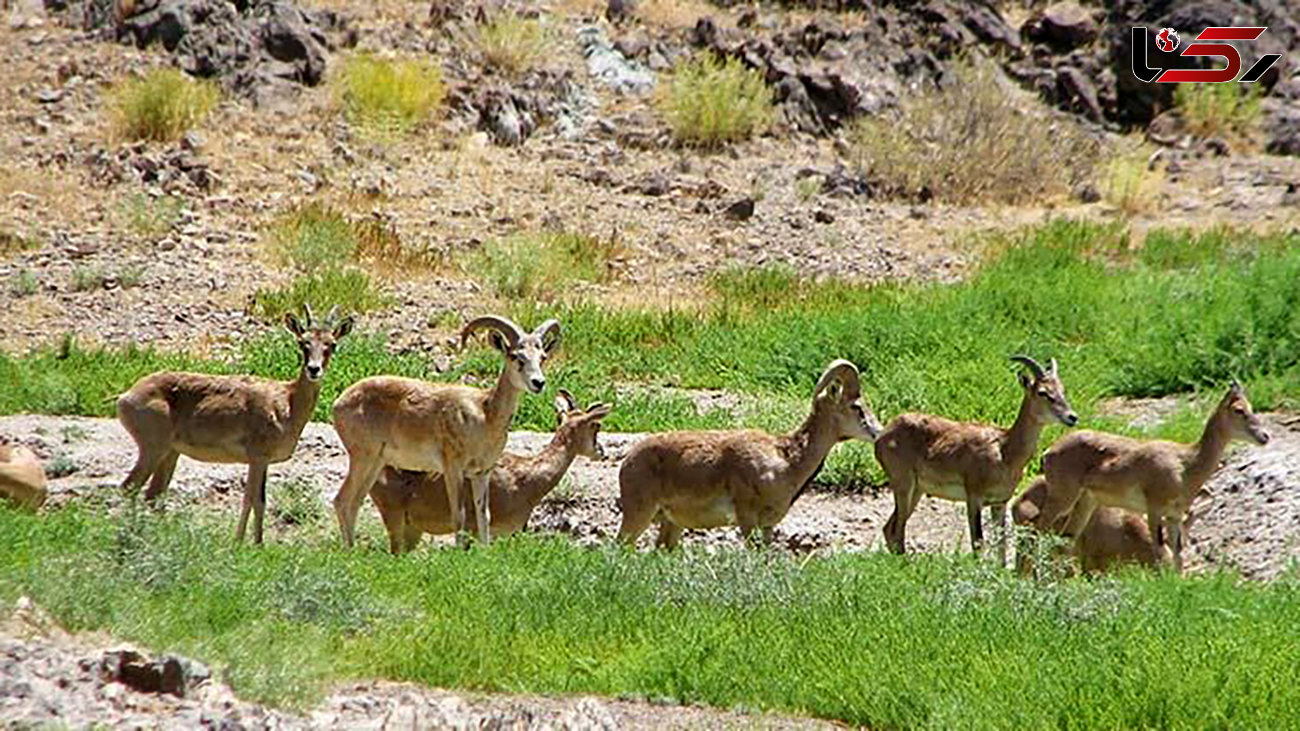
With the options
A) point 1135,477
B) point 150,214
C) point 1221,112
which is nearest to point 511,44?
point 150,214

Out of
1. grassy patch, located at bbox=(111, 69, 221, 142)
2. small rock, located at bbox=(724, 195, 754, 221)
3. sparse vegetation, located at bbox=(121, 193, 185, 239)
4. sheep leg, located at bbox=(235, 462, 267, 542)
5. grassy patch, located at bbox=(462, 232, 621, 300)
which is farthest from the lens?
grassy patch, located at bbox=(111, 69, 221, 142)

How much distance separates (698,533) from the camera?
1986 centimetres

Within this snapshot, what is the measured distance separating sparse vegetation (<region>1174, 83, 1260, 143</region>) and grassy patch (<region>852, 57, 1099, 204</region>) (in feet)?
9.34

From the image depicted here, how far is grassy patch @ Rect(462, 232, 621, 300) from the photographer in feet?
93.9

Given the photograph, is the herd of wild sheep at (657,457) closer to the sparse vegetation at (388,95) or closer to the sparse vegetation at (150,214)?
the sparse vegetation at (150,214)

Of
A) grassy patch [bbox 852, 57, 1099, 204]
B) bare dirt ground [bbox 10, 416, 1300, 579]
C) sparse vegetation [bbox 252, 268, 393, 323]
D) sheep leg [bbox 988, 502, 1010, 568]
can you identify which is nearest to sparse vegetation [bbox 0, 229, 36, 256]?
sparse vegetation [bbox 252, 268, 393, 323]

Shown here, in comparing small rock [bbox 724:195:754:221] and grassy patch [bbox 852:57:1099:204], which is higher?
grassy patch [bbox 852:57:1099:204]

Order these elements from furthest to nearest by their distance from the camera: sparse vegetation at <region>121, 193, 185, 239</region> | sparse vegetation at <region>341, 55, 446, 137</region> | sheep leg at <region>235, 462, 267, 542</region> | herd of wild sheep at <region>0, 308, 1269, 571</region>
→ 1. sparse vegetation at <region>341, 55, 446, 137</region>
2. sparse vegetation at <region>121, 193, 185, 239</region>
3. herd of wild sheep at <region>0, 308, 1269, 571</region>
4. sheep leg at <region>235, 462, 267, 542</region>

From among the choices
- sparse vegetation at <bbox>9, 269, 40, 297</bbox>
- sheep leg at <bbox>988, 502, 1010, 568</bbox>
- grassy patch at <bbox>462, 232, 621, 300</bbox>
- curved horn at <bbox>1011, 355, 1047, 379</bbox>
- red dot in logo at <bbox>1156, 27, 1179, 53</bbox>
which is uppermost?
red dot in logo at <bbox>1156, 27, 1179, 53</bbox>

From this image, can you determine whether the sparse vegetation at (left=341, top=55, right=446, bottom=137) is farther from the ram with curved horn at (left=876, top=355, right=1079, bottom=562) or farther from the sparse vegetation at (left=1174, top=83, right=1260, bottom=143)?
the ram with curved horn at (left=876, top=355, right=1079, bottom=562)

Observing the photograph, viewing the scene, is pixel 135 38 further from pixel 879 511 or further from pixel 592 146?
pixel 879 511

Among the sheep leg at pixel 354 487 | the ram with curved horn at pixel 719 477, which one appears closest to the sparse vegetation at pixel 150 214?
the sheep leg at pixel 354 487

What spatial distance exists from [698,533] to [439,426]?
10.7 feet

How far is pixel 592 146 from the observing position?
120ft
